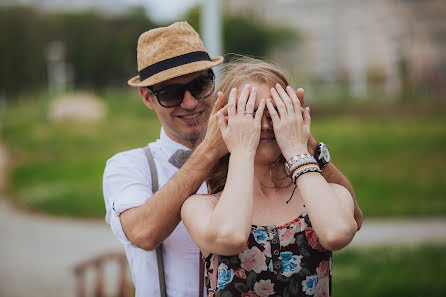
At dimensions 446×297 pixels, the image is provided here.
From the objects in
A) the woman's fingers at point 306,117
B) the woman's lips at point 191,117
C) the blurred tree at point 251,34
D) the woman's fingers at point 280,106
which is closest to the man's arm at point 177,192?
the woman's fingers at point 280,106

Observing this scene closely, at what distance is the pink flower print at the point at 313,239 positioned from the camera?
1.82m

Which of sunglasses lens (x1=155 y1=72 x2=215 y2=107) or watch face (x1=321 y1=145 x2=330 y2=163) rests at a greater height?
sunglasses lens (x1=155 y1=72 x2=215 y2=107)

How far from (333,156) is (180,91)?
1154 centimetres

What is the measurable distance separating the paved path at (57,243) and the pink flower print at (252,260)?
16.6 feet

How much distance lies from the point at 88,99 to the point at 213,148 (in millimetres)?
19378

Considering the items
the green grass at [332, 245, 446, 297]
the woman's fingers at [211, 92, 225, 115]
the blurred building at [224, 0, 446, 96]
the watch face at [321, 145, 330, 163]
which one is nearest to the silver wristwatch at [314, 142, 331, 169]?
the watch face at [321, 145, 330, 163]

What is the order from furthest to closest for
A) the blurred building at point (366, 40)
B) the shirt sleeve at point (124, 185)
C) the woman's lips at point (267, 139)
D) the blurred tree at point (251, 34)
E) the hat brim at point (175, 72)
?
the blurred tree at point (251, 34) → the blurred building at point (366, 40) → the hat brim at point (175, 72) → the shirt sleeve at point (124, 185) → the woman's lips at point (267, 139)

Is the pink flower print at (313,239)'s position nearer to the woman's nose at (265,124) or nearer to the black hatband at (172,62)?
the woman's nose at (265,124)

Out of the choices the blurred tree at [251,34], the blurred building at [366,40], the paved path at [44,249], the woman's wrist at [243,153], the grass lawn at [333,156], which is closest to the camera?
the woman's wrist at [243,153]

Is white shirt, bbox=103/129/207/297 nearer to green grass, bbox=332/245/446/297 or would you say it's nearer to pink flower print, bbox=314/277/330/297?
pink flower print, bbox=314/277/330/297

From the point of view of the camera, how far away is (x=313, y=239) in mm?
1821

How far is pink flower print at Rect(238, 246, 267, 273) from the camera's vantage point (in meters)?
1.79

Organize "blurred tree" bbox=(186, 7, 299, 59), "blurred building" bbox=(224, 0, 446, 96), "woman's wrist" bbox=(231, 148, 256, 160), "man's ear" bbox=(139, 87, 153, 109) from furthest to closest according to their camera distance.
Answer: "blurred tree" bbox=(186, 7, 299, 59) → "blurred building" bbox=(224, 0, 446, 96) → "man's ear" bbox=(139, 87, 153, 109) → "woman's wrist" bbox=(231, 148, 256, 160)

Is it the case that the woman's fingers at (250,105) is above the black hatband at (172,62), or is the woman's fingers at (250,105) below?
below
